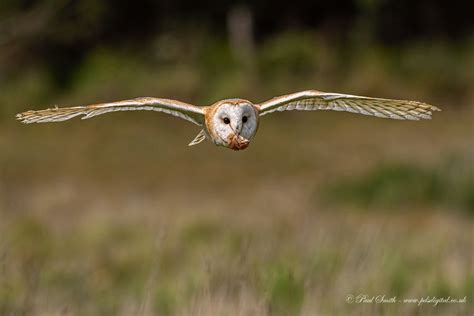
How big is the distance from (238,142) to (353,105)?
28cm

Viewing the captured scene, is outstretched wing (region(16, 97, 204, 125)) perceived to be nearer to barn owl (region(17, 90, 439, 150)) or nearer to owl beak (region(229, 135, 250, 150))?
barn owl (region(17, 90, 439, 150))

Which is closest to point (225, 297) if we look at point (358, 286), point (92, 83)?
point (358, 286)

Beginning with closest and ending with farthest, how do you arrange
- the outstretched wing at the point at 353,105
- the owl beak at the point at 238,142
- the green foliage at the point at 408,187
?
the owl beak at the point at 238,142 → the outstretched wing at the point at 353,105 → the green foliage at the point at 408,187

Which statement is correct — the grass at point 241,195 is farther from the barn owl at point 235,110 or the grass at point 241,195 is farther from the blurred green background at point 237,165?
the barn owl at point 235,110

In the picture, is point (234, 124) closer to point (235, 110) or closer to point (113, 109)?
point (235, 110)

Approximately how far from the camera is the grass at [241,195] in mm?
3506

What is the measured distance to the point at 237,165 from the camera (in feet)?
40.6

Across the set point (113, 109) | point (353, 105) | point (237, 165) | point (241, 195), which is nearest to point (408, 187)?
point (241, 195)

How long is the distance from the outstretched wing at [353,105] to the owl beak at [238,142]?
5.1 inches

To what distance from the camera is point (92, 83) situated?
1516 centimetres

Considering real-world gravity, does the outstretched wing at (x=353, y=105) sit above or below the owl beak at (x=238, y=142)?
above

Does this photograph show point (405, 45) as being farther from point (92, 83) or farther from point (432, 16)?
point (92, 83)

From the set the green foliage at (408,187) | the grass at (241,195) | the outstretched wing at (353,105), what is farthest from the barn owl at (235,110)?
the green foliage at (408,187)

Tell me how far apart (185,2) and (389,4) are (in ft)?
10.6
